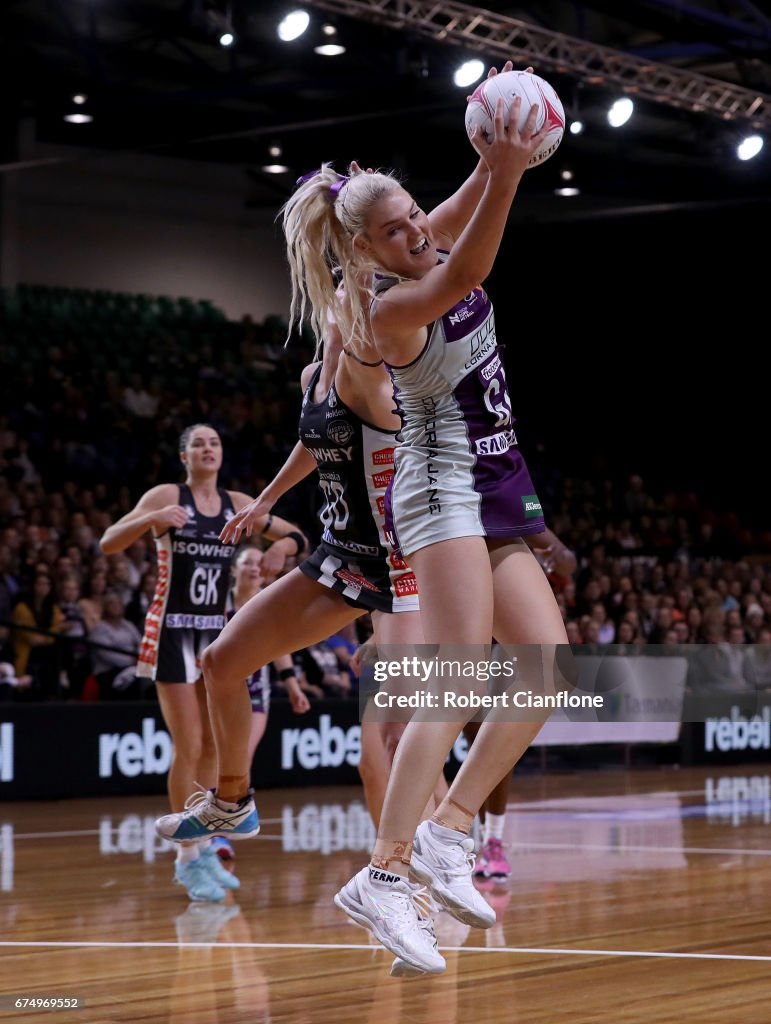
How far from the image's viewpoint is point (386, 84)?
15.6m

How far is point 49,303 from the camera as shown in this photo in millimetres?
17906

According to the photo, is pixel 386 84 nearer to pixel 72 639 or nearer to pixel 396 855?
pixel 72 639

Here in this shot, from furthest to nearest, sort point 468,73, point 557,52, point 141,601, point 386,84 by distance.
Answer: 1. point 386,84
2. point 557,52
3. point 468,73
4. point 141,601

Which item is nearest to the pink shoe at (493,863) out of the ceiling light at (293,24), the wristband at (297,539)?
the wristband at (297,539)

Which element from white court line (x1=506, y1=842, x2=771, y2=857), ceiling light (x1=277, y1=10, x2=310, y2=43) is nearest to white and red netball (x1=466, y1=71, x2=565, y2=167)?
white court line (x1=506, y1=842, x2=771, y2=857)

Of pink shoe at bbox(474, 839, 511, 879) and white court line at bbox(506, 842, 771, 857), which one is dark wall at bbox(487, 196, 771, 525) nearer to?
white court line at bbox(506, 842, 771, 857)

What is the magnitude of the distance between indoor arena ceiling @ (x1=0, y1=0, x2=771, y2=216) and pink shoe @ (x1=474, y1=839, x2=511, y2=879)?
7166 mm

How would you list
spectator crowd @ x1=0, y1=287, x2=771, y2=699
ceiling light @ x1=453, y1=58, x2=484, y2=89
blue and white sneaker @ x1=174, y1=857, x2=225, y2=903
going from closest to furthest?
1. blue and white sneaker @ x1=174, y1=857, x2=225, y2=903
2. spectator crowd @ x1=0, y1=287, x2=771, y2=699
3. ceiling light @ x1=453, y1=58, x2=484, y2=89

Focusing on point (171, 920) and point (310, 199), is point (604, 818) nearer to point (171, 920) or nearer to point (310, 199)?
point (171, 920)

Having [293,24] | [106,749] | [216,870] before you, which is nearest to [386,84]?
[293,24]

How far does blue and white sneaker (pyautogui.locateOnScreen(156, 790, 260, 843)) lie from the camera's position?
4.78 meters

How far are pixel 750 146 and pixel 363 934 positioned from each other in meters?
11.5

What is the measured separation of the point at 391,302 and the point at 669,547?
15967 millimetres

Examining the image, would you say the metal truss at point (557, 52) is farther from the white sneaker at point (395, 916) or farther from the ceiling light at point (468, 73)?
the white sneaker at point (395, 916)
